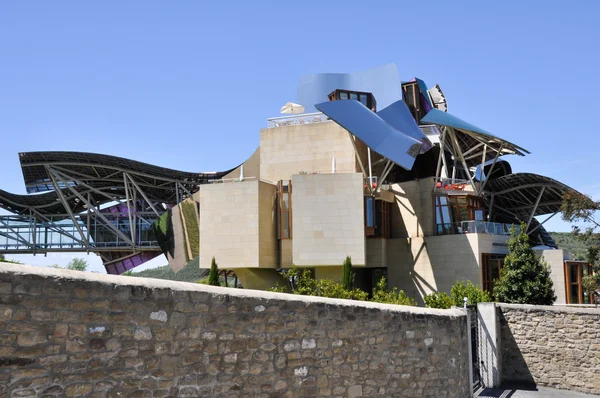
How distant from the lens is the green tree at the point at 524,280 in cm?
2691

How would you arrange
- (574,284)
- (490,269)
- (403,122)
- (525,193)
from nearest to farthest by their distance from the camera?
(490,269), (574,284), (403,122), (525,193)

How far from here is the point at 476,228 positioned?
34.7 m

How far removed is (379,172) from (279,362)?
111ft

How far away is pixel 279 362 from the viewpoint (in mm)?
8055

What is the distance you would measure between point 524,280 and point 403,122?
48.0ft

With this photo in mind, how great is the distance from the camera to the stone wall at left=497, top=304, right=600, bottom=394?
17375mm

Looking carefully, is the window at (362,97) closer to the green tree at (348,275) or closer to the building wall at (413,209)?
the building wall at (413,209)

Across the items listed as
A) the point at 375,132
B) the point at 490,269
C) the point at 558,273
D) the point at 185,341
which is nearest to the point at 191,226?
the point at 375,132

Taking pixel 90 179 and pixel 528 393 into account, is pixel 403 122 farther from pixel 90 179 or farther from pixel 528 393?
pixel 90 179

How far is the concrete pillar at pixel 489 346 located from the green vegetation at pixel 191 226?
3181cm

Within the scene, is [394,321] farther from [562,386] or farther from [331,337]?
[562,386]

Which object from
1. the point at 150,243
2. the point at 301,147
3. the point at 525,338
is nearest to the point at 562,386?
the point at 525,338

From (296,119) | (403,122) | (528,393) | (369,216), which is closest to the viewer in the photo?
(528,393)

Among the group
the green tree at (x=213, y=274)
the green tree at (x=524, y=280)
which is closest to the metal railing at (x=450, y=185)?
the green tree at (x=524, y=280)
